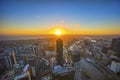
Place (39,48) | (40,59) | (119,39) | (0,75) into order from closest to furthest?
(0,75) → (119,39) → (39,48) → (40,59)

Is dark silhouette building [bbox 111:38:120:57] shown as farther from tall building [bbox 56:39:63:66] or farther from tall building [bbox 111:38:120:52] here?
tall building [bbox 56:39:63:66]

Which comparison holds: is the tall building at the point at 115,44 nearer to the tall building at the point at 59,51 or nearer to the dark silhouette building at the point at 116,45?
the dark silhouette building at the point at 116,45

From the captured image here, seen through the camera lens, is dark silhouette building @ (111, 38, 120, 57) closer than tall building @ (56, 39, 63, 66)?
Yes

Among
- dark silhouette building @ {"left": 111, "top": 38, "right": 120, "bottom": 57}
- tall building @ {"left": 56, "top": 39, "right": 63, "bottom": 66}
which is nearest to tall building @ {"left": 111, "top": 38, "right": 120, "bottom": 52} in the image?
dark silhouette building @ {"left": 111, "top": 38, "right": 120, "bottom": 57}

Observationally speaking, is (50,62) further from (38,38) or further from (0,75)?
(0,75)

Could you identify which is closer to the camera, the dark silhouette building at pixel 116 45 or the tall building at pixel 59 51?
the dark silhouette building at pixel 116 45

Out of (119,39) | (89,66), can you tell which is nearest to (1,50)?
(89,66)

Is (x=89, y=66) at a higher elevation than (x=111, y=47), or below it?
below

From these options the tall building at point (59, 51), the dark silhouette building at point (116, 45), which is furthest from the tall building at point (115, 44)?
the tall building at point (59, 51)

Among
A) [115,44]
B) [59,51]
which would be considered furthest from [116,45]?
[59,51]

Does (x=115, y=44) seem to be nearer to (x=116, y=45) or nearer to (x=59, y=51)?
(x=116, y=45)

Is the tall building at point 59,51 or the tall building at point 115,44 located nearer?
the tall building at point 115,44
